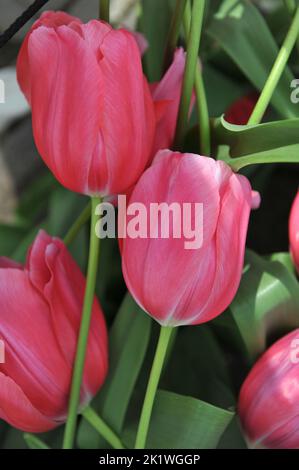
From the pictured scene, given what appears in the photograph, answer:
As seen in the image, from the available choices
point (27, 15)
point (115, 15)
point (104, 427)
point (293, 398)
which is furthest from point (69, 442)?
point (115, 15)

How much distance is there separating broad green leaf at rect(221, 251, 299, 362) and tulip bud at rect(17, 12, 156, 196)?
13 cm

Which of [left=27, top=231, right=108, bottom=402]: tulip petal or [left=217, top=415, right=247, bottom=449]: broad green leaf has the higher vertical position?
[left=27, top=231, right=108, bottom=402]: tulip petal

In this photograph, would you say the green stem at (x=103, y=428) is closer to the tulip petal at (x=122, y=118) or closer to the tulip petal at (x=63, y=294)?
the tulip petal at (x=63, y=294)

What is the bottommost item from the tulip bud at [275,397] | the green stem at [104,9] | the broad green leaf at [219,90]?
the tulip bud at [275,397]

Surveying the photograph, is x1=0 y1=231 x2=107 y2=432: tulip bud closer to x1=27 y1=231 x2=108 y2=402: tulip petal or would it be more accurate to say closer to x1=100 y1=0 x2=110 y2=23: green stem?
x1=27 y1=231 x2=108 y2=402: tulip petal

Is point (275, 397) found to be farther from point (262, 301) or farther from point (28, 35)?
point (28, 35)

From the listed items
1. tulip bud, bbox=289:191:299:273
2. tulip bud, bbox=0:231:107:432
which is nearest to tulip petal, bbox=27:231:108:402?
tulip bud, bbox=0:231:107:432

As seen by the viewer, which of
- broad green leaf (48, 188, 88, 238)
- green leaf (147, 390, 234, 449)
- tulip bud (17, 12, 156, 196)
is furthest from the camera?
broad green leaf (48, 188, 88, 238)

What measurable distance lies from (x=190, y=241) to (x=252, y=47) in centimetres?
17

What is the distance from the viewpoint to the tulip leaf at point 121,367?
47cm

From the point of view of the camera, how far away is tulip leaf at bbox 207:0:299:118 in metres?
0.46

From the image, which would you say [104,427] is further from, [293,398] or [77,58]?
[77,58]

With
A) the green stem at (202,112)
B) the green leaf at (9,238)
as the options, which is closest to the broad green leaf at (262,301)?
the green stem at (202,112)

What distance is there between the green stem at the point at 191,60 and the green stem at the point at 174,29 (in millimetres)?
23
